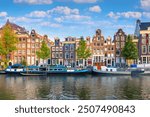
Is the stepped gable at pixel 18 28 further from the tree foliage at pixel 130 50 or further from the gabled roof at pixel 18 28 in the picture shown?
the tree foliage at pixel 130 50

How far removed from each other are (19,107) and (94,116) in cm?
247

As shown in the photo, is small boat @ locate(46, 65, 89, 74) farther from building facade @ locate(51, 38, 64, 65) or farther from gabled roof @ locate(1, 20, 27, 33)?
gabled roof @ locate(1, 20, 27, 33)

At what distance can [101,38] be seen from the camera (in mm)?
46312

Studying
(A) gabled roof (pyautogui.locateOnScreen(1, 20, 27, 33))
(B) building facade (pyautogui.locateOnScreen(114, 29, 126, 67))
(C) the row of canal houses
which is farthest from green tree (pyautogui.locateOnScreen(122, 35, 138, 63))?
(A) gabled roof (pyautogui.locateOnScreen(1, 20, 27, 33))

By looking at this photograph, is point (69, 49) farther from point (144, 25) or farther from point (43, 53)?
point (144, 25)

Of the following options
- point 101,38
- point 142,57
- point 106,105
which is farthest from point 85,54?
point 106,105

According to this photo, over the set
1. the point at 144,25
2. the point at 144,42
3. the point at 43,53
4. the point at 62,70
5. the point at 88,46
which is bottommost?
the point at 62,70

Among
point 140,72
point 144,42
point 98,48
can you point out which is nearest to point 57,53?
point 98,48

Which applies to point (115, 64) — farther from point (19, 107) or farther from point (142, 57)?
point (19, 107)

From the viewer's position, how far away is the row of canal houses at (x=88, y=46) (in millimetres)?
45531

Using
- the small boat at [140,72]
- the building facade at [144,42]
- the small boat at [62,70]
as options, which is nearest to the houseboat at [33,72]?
the small boat at [62,70]

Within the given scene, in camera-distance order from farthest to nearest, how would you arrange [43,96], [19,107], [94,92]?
[94,92], [43,96], [19,107]

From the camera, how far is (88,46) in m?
46.8

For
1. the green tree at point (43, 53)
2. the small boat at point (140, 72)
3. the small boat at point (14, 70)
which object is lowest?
the small boat at point (140, 72)
